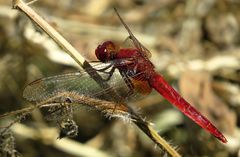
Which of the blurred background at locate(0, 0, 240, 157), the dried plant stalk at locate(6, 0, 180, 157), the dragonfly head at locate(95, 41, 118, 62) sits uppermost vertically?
the blurred background at locate(0, 0, 240, 157)

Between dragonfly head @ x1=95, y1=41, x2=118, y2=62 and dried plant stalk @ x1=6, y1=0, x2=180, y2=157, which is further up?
dragonfly head @ x1=95, y1=41, x2=118, y2=62

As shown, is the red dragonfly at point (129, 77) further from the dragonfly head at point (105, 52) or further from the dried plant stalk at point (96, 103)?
the dried plant stalk at point (96, 103)

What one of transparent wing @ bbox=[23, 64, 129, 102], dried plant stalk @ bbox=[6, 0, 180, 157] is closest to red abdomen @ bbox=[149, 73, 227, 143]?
transparent wing @ bbox=[23, 64, 129, 102]

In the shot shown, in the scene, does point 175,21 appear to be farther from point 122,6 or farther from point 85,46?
point 85,46

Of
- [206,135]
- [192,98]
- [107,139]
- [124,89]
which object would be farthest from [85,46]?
[124,89]

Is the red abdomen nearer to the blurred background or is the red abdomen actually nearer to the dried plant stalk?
the dried plant stalk

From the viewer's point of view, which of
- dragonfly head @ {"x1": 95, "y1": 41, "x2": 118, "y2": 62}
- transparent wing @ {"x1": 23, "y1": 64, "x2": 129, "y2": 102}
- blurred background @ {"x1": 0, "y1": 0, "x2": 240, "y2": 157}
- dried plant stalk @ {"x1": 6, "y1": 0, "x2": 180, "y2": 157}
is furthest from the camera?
blurred background @ {"x1": 0, "y1": 0, "x2": 240, "y2": 157}

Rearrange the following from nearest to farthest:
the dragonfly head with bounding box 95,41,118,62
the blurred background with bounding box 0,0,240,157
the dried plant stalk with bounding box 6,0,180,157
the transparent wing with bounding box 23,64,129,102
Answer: the dried plant stalk with bounding box 6,0,180,157
the transparent wing with bounding box 23,64,129,102
the dragonfly head with bounding box 95,41,118,62
the blurred background with bounding box 0,0,240,157
